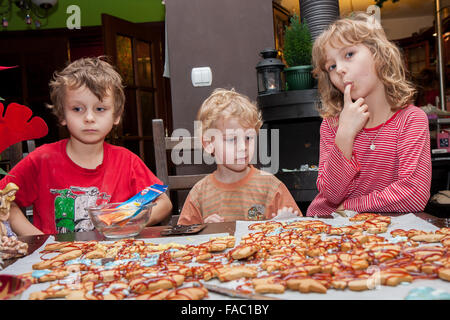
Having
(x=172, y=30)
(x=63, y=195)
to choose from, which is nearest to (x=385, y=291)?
(x=63, y=195)

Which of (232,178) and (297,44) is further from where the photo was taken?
(297,44)

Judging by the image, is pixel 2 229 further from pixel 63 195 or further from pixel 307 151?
pixel 307 151

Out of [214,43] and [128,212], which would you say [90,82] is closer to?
[128,212]

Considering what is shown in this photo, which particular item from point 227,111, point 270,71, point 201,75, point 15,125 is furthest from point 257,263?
point 201,75

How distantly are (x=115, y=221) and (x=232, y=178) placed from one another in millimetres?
594

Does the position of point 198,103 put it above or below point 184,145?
above

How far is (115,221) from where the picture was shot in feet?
3.04

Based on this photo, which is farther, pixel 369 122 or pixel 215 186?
pixel 215 186

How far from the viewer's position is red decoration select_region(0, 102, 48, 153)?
744 mm

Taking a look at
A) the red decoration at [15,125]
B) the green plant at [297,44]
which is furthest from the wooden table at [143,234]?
the green plant at [297,44]

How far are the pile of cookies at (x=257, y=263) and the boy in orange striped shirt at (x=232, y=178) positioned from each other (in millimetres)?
460

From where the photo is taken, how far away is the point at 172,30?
9.66ft

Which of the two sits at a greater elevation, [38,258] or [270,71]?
[270,71]
